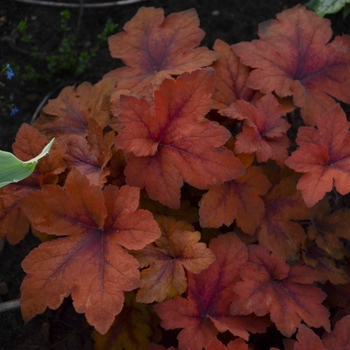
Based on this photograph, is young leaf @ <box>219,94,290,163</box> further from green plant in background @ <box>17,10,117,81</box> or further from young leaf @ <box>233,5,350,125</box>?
green plant in background @ <box>17,10,117,81</box>

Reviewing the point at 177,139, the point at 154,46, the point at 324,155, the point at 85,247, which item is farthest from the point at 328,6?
the point at 85,247

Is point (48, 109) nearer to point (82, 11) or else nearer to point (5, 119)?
point (5, 119)

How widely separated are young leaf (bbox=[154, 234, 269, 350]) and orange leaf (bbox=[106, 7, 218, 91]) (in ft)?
1.97

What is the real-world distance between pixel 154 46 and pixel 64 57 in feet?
2.47

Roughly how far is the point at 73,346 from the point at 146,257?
54 centimetres

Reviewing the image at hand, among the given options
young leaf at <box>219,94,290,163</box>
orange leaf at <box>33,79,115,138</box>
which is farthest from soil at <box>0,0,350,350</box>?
young leaf at <box>219,94,290,163</box>

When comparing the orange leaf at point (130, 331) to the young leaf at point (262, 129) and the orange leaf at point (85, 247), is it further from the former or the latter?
the young leaf at point (262, 129)

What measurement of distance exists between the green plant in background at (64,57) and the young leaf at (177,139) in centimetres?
103

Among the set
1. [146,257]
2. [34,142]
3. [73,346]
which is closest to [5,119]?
[34,142]

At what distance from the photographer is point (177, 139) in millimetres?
1279

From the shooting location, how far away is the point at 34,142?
139 cm

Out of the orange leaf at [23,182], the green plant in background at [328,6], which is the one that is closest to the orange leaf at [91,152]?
the orange leaf at [23,182]

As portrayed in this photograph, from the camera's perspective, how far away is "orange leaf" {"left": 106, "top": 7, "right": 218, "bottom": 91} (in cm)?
158

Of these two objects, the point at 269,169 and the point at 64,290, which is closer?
the point at 64,290
